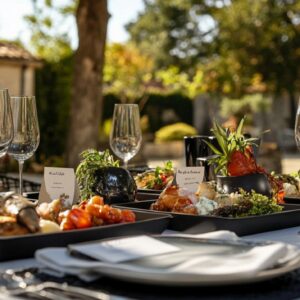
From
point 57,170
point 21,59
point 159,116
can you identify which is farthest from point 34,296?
point 159,116

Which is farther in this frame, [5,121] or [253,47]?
[253,47]

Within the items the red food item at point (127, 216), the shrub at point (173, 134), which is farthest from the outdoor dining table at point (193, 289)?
the shrub at point (173, 134)

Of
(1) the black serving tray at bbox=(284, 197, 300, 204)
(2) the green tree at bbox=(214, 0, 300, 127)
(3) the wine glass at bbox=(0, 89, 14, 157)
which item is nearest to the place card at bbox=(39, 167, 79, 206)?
(3) the wine glass at bbox=(0, 89, 14, 157)

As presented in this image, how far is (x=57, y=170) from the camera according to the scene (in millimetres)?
2076

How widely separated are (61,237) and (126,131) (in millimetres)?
1085

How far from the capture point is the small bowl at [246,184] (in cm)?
208

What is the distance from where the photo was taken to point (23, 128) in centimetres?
214

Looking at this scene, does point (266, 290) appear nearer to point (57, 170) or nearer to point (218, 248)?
point (218, 248)

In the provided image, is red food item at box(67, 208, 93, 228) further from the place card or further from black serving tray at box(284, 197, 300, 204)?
black serving tray at box(284, 197, 300, 204)

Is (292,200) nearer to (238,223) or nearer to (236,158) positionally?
(236,158)

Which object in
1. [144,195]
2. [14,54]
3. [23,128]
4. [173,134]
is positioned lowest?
[144,195]

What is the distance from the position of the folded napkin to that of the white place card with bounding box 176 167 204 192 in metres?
0.85

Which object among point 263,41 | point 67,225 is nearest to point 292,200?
point 67,225

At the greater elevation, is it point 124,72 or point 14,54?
point 124,72
